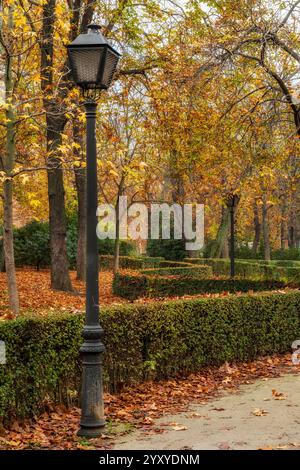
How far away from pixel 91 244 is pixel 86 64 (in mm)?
2082

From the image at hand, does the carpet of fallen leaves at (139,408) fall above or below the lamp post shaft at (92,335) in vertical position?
below

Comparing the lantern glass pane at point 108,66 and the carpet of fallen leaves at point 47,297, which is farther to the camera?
the carpet of fallen leaves at point 47,297

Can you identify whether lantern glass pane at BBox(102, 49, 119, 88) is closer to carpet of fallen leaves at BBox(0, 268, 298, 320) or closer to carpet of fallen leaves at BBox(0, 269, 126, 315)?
carpet of fallen leaves at BBox(0, 268, 298, 320)

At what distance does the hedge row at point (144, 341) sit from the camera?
8.33 m

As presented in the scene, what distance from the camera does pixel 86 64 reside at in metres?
8.12

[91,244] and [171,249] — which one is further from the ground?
[91,244]

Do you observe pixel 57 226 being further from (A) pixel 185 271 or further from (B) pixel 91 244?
(B) pixel 91 244

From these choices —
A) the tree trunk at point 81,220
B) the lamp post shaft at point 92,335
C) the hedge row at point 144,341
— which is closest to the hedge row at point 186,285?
the tree trunk at point 81,220

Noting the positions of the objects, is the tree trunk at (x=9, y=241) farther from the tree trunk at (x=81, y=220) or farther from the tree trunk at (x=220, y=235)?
the tree trunk at (x=220, y=235)

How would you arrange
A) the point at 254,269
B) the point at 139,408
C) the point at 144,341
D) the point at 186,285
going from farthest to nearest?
1. the point at 254,269
2. the point at 186,285
3. the point at 144,341
4. the point at 139,408

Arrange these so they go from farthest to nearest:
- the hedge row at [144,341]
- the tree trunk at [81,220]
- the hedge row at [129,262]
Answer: the hedge row at [129,262]
the tree trunk at [81,220]
the hedge row at [144,341]

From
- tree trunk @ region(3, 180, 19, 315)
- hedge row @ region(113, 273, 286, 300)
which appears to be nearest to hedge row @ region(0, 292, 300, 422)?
tree trunk @ region(3, 180, 19, 315)

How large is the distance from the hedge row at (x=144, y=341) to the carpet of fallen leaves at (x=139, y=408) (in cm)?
19

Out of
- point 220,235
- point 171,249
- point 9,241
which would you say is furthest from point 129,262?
point 9,241
